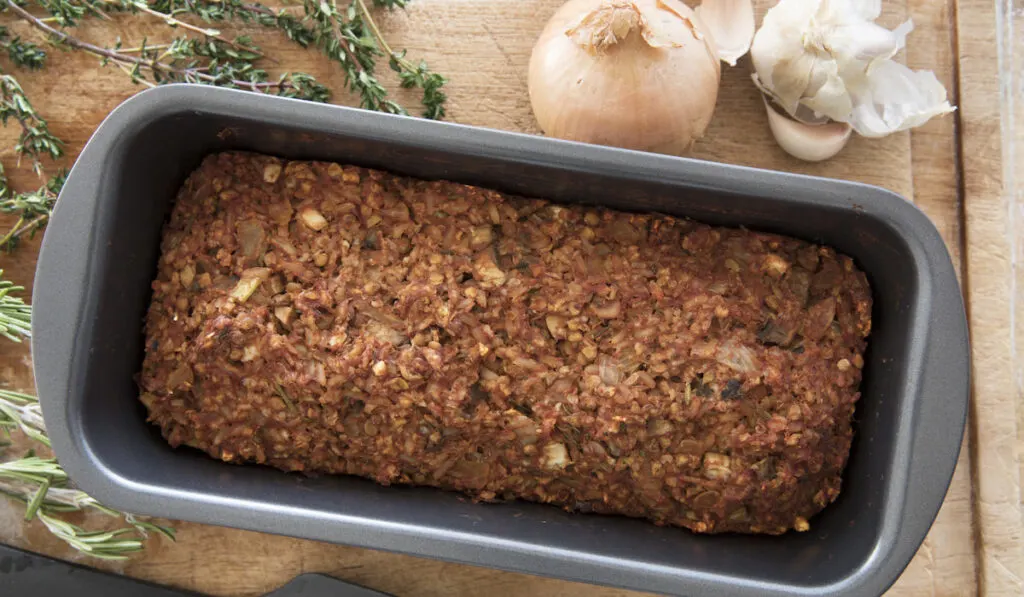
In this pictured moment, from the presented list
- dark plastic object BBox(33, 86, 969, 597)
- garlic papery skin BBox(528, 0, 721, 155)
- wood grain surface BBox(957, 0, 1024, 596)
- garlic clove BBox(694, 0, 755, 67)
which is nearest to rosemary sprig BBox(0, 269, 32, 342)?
dark plastic object BBox(33, 86, 969, 597)

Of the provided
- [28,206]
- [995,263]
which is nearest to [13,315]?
[28,206]

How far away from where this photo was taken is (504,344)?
5.44ft

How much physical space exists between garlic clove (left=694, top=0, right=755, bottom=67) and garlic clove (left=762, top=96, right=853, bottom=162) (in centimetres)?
13

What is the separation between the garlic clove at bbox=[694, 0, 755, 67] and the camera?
184 centimetres

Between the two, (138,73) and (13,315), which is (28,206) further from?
(138,73)

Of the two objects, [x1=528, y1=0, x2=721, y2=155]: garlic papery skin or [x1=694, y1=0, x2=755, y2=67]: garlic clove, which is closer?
[x1=528, y1=0, x2=721, y2=155]: garlic papery skin

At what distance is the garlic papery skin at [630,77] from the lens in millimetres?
1630

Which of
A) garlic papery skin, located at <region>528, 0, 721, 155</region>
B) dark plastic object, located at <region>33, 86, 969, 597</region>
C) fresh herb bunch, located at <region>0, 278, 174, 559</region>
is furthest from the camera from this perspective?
fresh herb bunch, located at <region>0, 278, 174, 559</region>

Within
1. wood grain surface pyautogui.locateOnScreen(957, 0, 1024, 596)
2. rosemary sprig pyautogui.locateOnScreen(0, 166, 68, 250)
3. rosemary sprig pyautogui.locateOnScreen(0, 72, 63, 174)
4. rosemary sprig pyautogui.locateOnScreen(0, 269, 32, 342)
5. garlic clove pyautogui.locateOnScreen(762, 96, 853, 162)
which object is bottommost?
wood grain surface pyautogui.locateOnScreen(957, 0, 1024, 596)

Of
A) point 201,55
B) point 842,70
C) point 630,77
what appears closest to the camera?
point 630,77

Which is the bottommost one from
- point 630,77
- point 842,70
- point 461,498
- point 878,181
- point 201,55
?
point 461,498

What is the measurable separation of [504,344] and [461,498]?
349 mm

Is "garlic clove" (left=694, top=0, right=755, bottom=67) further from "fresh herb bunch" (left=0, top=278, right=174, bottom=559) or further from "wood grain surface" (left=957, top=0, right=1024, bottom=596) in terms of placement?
"fresh herb bunch" (left=0, top=278, right=174, bottom=559)

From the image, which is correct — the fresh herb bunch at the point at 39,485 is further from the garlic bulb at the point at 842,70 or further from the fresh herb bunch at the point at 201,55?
the garlic bulb at the point at 842,70
